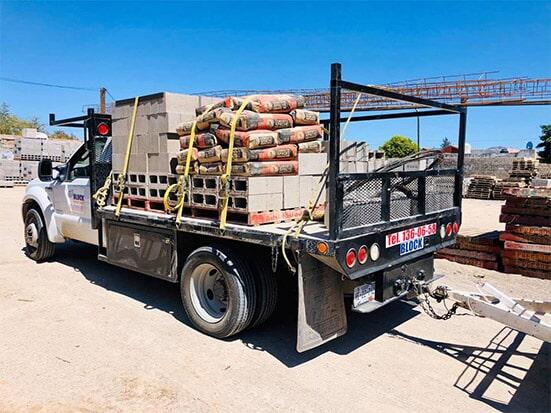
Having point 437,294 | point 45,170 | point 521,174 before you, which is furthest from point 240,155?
point 521,174

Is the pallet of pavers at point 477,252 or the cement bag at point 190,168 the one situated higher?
the cement bag at point 190,168

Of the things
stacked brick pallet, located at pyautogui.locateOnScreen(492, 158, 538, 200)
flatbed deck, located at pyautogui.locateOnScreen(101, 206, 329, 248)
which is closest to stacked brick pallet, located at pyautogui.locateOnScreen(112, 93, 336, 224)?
flatbed deck, located at pyautogui.locateOnScreen(101, 206, 329, 248)

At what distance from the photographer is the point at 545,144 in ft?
169

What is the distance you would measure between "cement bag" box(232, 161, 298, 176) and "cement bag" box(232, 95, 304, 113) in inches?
23.0

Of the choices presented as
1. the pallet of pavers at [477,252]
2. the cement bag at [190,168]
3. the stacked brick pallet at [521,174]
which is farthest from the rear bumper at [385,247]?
the stacked brick pallet at [521,174]

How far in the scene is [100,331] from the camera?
185 inches

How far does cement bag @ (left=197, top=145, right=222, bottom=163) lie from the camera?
436 centimetres

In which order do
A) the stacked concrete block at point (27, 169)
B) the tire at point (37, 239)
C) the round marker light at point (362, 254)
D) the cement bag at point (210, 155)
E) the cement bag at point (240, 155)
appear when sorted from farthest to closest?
the stacked concrete block at point (27, 169)
the tire at point (37, 239)
the cement bag at point (210, 155)
the cement bag at point (240, 155)
the round marker light at point (362, 254)

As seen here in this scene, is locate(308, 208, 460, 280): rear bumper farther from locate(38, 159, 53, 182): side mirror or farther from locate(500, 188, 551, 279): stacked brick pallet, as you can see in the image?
locate(38, 159, 53, 182): side mirror

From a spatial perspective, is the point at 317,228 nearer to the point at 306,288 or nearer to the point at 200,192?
the point at 306,288

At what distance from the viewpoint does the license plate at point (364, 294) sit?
3900 mm

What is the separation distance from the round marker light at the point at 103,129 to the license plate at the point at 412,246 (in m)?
4.48

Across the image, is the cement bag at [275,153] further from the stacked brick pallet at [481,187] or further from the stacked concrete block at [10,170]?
the stacked concrete block at [10,170]

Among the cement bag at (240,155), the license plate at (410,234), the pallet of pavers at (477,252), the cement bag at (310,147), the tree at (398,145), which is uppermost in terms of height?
the tree at (398,145)
